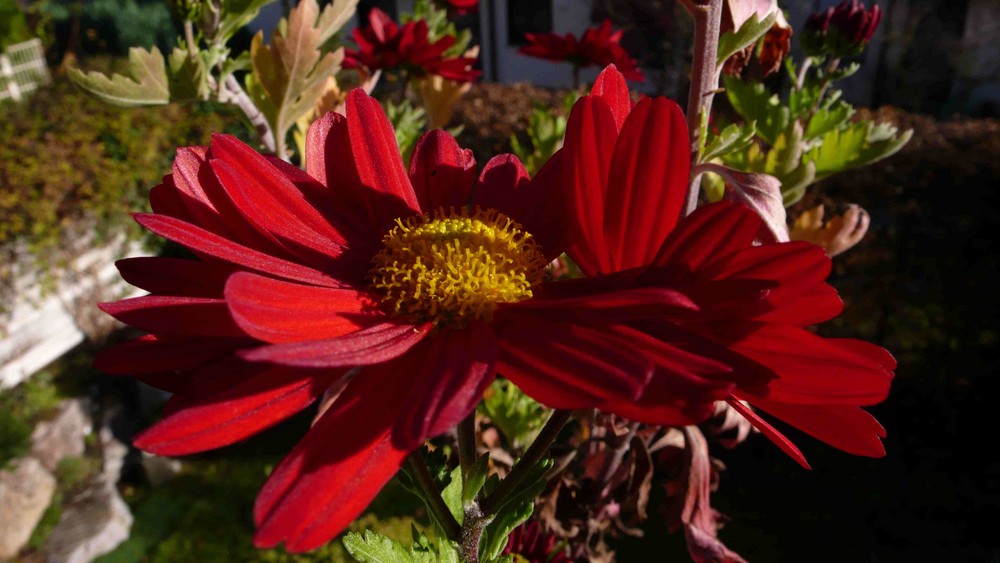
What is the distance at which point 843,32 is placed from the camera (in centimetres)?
93

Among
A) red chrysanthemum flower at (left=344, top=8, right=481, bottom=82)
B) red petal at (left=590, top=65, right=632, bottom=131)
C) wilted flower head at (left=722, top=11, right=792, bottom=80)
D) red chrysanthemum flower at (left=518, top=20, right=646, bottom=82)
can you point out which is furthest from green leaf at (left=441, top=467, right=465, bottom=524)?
red chrysanthemum flower at (left=518, top=20, right=646, bottom=82)

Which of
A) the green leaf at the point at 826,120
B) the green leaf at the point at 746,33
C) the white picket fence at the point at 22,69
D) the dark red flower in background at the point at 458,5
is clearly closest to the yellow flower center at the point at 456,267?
the green leaf at the point at 746,33

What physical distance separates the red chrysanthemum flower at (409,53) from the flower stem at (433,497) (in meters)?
0.94

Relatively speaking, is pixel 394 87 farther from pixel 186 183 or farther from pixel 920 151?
pixel 186 183

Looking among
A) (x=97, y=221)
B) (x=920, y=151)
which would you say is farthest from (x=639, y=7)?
(x=97, y=221)

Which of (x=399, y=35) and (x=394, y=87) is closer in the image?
(x=399, y=35)

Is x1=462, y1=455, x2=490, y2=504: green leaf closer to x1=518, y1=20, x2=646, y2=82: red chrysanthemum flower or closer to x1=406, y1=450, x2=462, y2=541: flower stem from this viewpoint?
x1=406, y1=450, x2=462, y2=541: flower stem

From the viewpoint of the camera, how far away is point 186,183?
41cm

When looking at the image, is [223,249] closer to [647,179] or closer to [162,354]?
[162,354]

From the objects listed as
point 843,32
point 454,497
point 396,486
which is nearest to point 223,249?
point 454,497

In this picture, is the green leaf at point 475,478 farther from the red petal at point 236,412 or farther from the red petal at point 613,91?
the red petal at point 613,91

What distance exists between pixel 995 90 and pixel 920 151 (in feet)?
14.3

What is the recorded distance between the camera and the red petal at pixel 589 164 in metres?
0.36

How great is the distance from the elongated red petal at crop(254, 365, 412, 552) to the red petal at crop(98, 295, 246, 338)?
0.22 ft
